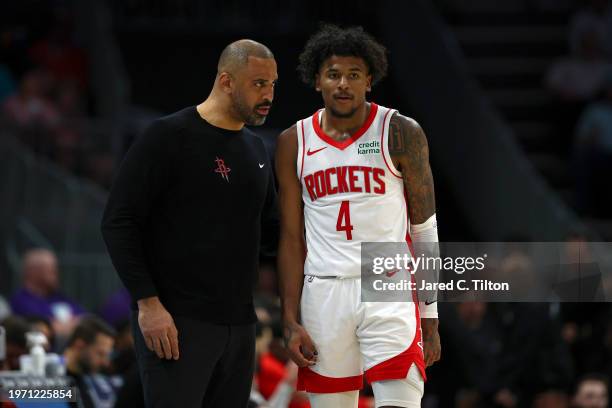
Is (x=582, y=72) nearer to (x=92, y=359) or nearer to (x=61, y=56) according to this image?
(x=61, y=56)

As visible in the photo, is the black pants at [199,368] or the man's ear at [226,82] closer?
the black pants at [199,368]

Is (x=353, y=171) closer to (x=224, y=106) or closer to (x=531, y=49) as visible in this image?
(x=224, y=106)

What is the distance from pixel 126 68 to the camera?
54.6 feet

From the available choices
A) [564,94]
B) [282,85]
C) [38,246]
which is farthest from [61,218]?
[564,94]

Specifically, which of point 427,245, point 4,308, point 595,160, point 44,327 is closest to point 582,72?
point 595,160

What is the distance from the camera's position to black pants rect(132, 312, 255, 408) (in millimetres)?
6180

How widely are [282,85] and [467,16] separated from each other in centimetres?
381

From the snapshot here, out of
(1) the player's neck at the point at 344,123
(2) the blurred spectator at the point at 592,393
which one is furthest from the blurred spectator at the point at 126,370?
(2) the blurred spectator at the point at 592,393

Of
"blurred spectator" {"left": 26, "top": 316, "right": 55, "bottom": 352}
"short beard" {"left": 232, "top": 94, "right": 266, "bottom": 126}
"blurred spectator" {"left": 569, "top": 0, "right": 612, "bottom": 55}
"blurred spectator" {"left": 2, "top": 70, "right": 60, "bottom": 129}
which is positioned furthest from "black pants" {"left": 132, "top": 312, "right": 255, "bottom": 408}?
"blurred spectator" {"left": 569, "top": 0, "right": 612, "bottom": 55}

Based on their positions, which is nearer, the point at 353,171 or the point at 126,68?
the point at 353,171

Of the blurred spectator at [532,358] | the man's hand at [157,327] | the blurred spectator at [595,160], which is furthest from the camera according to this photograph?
the blurred spectator at [595,160]

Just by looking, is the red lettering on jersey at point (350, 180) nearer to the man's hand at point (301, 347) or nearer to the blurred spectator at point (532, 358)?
the man's hand at point (301, 347)

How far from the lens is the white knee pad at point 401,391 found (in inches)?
251
